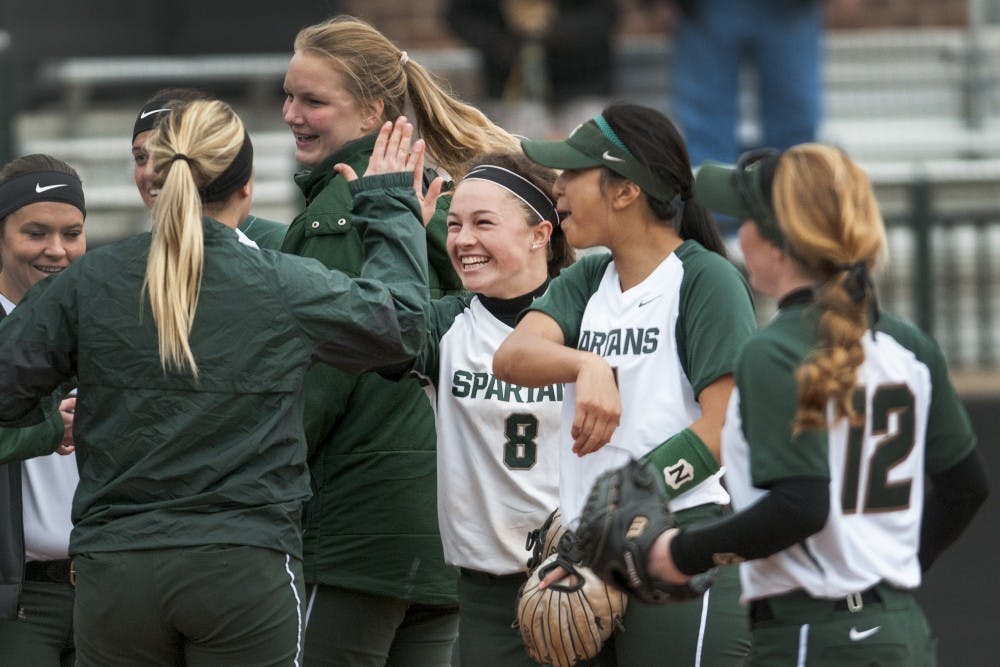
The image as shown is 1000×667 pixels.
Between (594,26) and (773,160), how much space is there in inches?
260

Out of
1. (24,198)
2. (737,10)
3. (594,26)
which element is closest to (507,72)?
(594,26)

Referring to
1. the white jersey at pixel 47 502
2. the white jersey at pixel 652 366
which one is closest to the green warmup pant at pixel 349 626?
the white jersey at pixel 47 502

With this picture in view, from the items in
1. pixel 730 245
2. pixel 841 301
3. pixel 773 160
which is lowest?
pixel 730 245

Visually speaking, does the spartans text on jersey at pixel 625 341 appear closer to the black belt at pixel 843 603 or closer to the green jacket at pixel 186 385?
the green jacket at pixel 186 385

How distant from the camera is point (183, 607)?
331 centimetres

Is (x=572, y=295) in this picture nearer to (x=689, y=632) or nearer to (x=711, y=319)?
Result: (x=711, y=319)

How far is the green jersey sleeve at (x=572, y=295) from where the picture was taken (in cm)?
367

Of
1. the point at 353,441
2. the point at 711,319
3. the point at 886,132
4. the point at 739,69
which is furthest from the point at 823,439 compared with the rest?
the point at 886,132

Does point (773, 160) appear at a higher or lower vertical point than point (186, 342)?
higher

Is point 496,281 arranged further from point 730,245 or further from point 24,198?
point 730,245

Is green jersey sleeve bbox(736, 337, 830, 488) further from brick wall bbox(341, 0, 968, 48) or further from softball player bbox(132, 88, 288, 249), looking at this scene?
brick wall bbox(341, 0, 968, 48)

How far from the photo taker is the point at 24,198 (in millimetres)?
4156

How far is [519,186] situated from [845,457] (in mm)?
1376

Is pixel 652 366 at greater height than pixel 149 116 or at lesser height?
lesser
